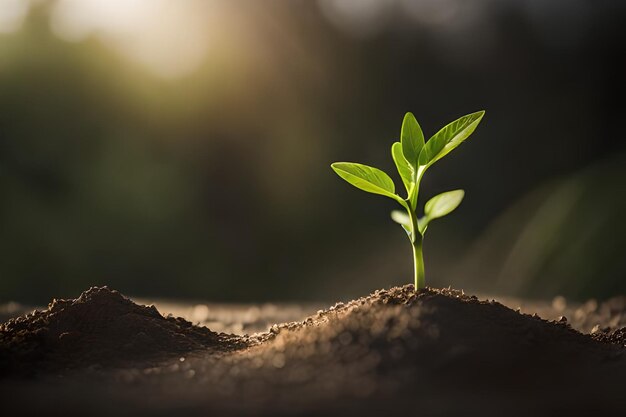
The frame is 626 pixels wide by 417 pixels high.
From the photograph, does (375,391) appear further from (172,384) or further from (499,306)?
(499,306)

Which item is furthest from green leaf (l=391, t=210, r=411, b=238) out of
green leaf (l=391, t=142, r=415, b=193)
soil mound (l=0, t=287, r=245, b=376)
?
soil mound (l=0, t=287, r=245, b=376)

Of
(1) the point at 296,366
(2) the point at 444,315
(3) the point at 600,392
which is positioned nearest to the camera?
(3) the point at 600,392

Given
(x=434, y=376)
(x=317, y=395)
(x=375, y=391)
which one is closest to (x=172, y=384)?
(x=317, y=395)

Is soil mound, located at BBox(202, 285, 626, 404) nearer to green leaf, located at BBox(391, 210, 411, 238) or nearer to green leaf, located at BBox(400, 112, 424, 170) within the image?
green leaf, located at BBox(391, 210, 411, 238)

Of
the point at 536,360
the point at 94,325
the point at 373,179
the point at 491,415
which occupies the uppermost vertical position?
the point at 373,179

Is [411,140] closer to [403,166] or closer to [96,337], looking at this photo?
[403,166]

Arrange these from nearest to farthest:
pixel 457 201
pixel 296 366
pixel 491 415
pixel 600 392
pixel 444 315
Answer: pixel 491 415
pixel 600 392
pixel 296 366
pixel 444 315
pixel 457 201

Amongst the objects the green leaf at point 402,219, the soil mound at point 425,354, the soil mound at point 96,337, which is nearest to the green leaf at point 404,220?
the green leaf at point 402,219
